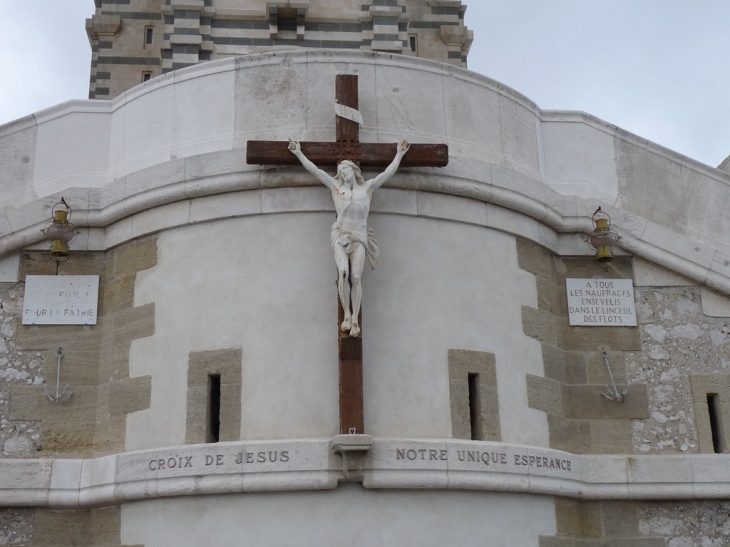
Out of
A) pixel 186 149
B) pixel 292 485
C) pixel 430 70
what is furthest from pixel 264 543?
pixel 430 70

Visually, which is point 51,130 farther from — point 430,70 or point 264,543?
point 264,543

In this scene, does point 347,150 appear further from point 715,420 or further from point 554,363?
point 715,420

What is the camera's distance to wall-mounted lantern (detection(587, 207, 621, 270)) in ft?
42.6

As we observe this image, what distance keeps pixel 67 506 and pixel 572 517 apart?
552 centimetres

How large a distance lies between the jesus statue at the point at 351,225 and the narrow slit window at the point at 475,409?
59.6 inches

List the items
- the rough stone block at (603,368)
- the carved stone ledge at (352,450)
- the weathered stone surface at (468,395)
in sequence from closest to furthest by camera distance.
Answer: the carved stone ledge at (352,450), the weathered stone surface at (468,395), the rough stone block at (603,368)

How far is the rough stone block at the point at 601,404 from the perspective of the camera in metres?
12.6

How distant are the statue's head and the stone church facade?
371mm

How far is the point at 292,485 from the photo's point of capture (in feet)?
35.6

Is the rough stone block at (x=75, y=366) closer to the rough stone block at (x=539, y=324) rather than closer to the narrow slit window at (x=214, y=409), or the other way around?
the narrow slit window at (x=214, y=409)

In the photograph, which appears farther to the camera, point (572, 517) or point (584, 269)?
point (584, 269)

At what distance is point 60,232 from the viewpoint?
1250 centimetres

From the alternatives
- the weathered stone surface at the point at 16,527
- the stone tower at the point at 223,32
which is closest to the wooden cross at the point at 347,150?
the weathered stone surface at the point at 16,527

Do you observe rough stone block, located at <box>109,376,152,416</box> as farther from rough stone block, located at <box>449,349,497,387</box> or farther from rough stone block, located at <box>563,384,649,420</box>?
rough stone block, located at <box>563,384,649,420</box>
